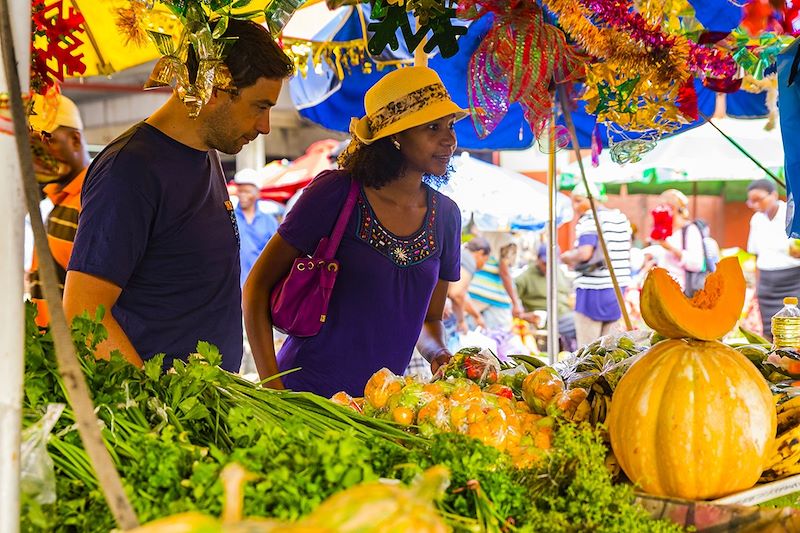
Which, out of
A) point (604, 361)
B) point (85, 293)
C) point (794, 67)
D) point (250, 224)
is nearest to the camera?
point (85, 293)

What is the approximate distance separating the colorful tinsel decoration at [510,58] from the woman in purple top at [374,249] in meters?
0.12

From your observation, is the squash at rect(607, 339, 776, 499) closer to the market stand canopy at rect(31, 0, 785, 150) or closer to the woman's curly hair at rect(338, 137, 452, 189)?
the market stand canopy at rect(31, 0, 785, 150)

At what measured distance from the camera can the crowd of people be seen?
2361 millimetres

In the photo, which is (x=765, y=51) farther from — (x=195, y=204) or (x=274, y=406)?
(x=274, y=406)

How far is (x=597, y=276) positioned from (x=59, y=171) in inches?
206

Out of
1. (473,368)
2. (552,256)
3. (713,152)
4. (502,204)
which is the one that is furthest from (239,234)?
(713,152)

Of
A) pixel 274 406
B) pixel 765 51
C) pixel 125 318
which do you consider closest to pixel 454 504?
pixel 274 406

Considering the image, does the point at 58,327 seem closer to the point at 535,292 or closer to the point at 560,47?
the point at 560,47

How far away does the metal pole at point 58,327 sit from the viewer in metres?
1.02

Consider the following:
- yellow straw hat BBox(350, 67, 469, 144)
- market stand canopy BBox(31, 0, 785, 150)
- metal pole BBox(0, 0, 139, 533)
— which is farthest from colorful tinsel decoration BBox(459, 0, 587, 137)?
metal pole BBox(0, 0, 139, 533)

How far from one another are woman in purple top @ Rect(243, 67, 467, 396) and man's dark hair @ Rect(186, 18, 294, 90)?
0.61m

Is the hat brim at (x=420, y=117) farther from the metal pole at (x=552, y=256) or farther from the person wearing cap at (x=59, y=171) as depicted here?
the metal pole at (x=552, y=256)

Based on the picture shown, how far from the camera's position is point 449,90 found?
4387 mm

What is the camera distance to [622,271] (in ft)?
27.3
